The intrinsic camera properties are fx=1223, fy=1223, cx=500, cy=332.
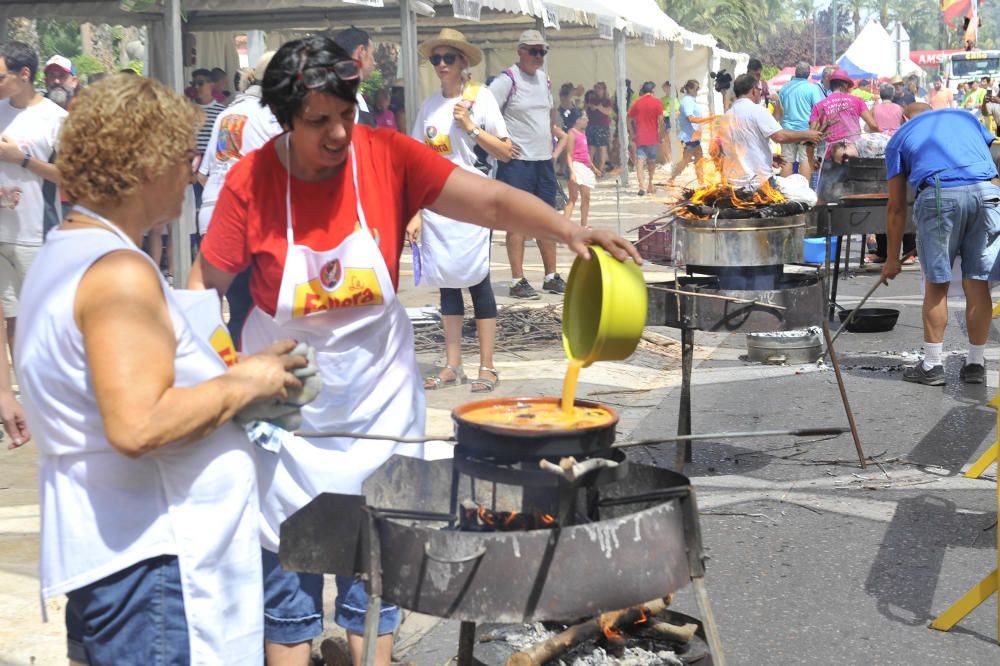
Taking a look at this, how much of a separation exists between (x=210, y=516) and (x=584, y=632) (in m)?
1.73

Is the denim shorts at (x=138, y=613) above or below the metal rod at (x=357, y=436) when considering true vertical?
below

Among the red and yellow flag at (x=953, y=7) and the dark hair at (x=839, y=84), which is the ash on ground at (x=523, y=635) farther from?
the red and yellow flag at (x=953, y=7)

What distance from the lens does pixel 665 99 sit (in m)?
34.4

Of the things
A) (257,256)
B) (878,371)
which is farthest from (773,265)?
(257,256)

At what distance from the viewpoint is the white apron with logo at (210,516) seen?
8.10ft

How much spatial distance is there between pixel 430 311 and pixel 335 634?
629cm

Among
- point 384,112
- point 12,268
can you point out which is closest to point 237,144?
point 12,268

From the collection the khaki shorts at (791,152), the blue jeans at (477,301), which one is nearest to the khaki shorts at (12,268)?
the blue jeans at (477,301)

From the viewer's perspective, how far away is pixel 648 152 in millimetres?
24500

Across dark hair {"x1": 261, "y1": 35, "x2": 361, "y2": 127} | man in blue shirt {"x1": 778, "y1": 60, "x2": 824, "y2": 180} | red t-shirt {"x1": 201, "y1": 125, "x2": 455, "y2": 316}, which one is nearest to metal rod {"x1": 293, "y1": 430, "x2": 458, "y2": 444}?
red t-shirt {"x1": 201, "y1": 125, "x2": 455, "y2": 316}

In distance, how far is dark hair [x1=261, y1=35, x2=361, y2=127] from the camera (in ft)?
10.4

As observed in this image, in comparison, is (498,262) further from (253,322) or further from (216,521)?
(216,521)

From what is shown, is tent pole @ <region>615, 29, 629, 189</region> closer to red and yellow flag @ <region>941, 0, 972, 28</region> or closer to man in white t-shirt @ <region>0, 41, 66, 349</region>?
red and yellow flag @ <region>941, 0, 972, 28</region>

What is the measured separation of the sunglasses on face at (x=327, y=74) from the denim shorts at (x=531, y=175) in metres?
7.74
